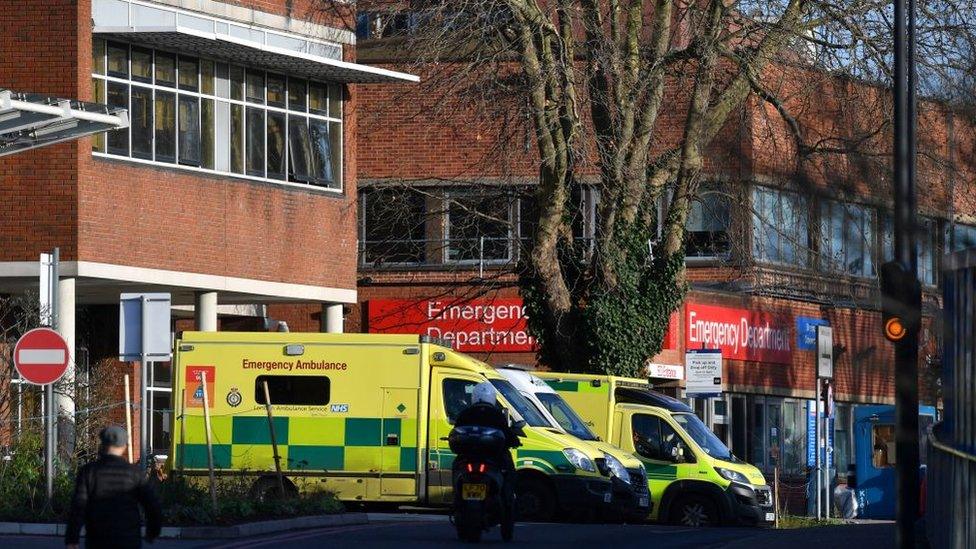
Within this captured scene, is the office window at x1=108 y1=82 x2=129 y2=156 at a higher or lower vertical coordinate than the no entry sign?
higher

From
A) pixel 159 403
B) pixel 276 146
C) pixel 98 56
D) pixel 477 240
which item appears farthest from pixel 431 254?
pixel 98 56

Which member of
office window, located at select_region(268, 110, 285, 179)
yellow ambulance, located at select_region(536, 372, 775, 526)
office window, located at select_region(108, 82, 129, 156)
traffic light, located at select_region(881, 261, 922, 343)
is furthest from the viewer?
office window, located at select_region(268, 110, 285, 179)

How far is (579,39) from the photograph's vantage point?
104 feet

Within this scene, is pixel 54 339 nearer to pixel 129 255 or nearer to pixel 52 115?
pixel 52 115

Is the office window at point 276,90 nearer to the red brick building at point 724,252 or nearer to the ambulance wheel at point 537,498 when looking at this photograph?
the red brick building at point 724,252

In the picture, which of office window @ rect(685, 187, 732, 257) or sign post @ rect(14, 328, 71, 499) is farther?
office window @ rect(685, 187, 732, 257)

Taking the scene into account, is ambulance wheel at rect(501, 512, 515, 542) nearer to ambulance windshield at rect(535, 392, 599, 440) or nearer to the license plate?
the license plate

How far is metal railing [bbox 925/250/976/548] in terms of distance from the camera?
1275cm

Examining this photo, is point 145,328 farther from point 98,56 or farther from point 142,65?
point 142,65

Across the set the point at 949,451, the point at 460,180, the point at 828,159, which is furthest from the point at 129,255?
the point at 949,451

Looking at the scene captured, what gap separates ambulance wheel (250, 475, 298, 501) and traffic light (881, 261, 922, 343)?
8177mm

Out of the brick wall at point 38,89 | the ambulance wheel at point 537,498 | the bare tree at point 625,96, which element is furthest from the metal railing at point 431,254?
the ambulance wheel at point 537,498

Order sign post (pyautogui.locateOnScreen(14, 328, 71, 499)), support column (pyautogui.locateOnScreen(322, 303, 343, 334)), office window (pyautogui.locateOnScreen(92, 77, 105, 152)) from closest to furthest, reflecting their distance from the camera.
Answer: sign post (pyautogui.locateOnScreen(14, 328, 71, 499))
office window (pyautogui.locateOnScreen(92, 77, 105, 152))
support column (pyautogui.locateOnScreen(322, 303, 343, 334))

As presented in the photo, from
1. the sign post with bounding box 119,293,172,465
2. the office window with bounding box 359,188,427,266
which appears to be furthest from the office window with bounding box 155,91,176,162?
the sign post with bounding box 119,293,172,465
